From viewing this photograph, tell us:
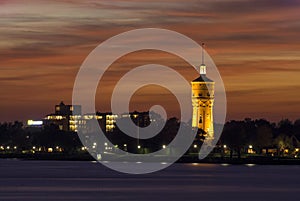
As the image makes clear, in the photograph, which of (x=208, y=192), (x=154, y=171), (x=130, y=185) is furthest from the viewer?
(x=154, y=171)

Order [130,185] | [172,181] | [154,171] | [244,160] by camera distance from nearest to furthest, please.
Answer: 1. [130,185]
2. [172,181]
3. [154,171]
4. [244,160]

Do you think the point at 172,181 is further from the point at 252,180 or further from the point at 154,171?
the point at 154,171

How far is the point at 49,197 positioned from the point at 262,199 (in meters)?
18.4

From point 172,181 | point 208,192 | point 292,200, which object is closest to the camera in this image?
point 292,200

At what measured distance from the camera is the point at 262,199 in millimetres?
97250

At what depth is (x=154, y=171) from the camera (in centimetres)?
16988

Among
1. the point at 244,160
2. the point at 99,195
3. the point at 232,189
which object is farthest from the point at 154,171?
the point at 99,195

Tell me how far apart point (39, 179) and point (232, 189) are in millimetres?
31994

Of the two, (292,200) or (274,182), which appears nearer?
(292,200)

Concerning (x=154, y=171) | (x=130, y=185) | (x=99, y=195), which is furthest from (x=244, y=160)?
(x=99, y=195)

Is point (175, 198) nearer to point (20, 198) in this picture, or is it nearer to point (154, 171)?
point (20, 198)

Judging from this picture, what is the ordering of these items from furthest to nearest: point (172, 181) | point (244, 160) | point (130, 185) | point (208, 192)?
1. point (244, 160)
2. point (172, 181)
3. point (130, 185)
4. point (208, 192)

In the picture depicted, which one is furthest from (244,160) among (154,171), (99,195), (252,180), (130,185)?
(99,195)

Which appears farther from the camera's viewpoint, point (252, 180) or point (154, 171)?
point (154, 171)
